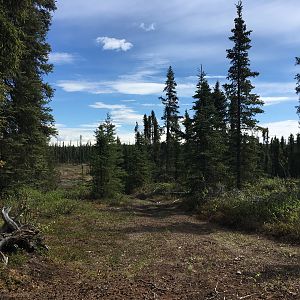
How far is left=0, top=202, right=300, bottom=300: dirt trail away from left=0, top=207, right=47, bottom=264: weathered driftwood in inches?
20.5

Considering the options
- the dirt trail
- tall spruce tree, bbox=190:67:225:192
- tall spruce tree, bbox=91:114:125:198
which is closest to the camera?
the dirt trail

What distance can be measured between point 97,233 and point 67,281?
5.64 metres

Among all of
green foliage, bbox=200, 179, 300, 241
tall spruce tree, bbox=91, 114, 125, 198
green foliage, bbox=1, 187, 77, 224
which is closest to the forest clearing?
green foliage, bbox=200, 179, 300, 241

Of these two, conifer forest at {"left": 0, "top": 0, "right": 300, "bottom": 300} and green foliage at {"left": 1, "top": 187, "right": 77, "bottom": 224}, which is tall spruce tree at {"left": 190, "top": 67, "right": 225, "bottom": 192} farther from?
green foliage at {"left": 1, "top": 187, "right": 77, "bottom": 224}

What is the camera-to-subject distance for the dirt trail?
693 centimetres

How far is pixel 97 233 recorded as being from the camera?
1319cm

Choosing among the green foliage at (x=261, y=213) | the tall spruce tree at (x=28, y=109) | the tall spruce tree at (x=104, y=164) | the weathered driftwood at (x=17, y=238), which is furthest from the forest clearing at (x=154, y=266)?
the tall spruce tree at (x=104, y=164)

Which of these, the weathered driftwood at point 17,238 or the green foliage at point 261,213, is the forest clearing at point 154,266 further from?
the green foliage at point 261,213

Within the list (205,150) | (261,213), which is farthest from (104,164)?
(261,213)

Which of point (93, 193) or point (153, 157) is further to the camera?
point (153, 157)

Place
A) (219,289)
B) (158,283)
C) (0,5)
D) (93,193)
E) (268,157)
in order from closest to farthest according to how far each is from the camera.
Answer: (219,289), (158,283), (0,5), (93,193), (268,157)

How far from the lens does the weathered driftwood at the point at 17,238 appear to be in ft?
27.5

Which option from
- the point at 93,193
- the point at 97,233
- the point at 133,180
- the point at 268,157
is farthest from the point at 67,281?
the point at 268,157

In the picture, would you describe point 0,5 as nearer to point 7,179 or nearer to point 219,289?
point 219,289
